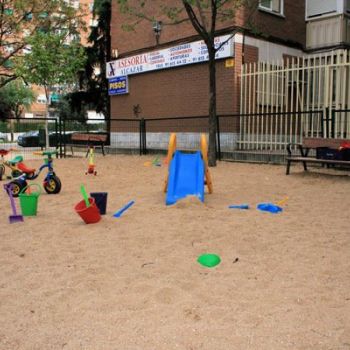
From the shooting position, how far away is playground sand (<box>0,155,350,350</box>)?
8.86 feet

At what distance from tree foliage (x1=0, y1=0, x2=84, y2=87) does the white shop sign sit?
5.29 meters

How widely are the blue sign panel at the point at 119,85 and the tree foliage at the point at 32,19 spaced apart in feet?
18.1

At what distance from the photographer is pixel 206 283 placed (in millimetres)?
3514

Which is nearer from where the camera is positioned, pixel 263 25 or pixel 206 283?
pixel 206 283

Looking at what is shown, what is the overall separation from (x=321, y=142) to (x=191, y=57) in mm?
7154

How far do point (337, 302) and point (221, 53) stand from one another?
12254 mm

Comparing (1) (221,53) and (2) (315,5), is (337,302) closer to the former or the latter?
(1) (221,53)

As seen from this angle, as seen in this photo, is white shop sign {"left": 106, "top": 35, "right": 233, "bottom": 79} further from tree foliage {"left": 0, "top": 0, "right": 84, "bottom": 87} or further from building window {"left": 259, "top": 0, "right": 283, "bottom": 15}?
tree foliage {"left": 0, "top": 0, "right": 84, "bottom": 87}

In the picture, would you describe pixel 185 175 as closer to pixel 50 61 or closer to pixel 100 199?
pixel 100 199

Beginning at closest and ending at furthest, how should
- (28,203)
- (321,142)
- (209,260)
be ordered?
(209,260) → (28,203) → (321,142)

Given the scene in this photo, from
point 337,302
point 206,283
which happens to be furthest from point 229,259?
point 337,302

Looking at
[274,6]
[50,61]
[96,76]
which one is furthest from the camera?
[96,76]

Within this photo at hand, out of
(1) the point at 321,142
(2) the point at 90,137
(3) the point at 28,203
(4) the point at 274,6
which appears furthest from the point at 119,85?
(3) the point at 28,203

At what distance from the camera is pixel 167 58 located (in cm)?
1655
